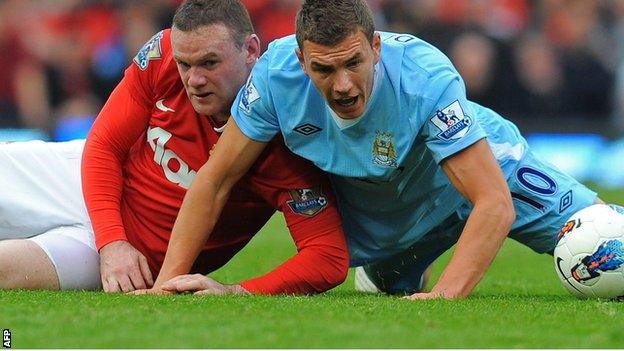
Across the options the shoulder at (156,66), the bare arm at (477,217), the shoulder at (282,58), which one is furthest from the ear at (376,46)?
the shoulder at (156,66)

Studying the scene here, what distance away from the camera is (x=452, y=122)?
245 inches

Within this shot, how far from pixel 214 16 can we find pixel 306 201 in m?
1.11

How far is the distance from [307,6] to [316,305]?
4.77 ft

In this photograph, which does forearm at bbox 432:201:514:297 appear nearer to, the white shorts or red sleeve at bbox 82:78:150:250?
red sleeve at bbox 82:78:150:250

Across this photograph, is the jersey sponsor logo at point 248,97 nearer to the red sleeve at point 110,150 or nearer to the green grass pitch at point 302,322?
the red sleeve at point 110,150

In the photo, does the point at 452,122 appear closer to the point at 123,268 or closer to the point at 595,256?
the point at 595,256

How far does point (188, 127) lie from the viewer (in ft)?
23.5

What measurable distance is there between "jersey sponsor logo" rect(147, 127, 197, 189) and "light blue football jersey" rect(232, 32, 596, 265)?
2.45 ft

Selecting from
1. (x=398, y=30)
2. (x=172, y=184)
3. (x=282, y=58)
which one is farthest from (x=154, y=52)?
(x=398, y=30)

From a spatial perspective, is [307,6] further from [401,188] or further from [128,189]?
[128,189]

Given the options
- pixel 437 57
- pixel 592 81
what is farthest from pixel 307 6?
pixel 592 81

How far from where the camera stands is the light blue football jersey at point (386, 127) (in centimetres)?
630

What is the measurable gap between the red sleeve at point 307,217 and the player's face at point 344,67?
745mm

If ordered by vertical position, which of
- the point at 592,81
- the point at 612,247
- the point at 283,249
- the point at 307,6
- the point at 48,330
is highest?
the point at 307,6
